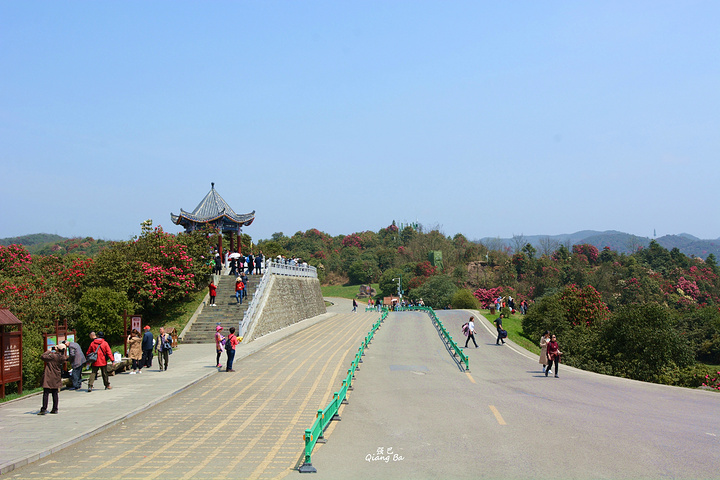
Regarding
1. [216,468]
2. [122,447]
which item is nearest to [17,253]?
[122,447]

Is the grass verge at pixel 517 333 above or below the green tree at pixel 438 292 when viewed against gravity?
below

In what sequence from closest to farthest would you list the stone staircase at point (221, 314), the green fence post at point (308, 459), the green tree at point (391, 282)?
1. the green fence post at point (308, 459)
2. the stone staircase at point (221, 314)
3. the green tree at point (391, 282)

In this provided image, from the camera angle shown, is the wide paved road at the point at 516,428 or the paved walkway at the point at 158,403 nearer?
the wide paved road at the point at 516,428

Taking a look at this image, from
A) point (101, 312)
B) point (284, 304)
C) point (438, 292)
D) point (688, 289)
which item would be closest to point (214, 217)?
point (284, 304)

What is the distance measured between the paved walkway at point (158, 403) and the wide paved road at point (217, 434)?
40mm

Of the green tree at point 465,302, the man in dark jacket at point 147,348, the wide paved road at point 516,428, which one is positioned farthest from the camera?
the green tree at point 465,302

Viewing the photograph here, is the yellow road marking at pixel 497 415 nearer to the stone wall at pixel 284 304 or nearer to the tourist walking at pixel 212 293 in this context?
the stone wall at pixel 284 304

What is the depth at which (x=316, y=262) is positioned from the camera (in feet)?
372

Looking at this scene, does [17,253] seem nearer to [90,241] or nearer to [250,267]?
[250,267]

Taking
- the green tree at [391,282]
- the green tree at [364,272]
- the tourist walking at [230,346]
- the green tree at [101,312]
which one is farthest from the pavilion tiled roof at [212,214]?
the green tree at [364,272]

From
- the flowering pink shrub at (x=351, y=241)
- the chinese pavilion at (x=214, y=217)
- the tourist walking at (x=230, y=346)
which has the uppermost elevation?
the flowering pink shrub at (x=351, y=241)

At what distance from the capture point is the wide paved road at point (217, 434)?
869cm

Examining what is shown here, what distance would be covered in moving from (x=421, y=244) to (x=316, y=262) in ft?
73.4

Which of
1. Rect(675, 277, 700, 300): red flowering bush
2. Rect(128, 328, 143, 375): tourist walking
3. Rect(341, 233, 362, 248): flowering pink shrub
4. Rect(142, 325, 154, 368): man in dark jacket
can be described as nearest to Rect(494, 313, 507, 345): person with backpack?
Rect(142, 325, 154, 368): man in dark jacket
